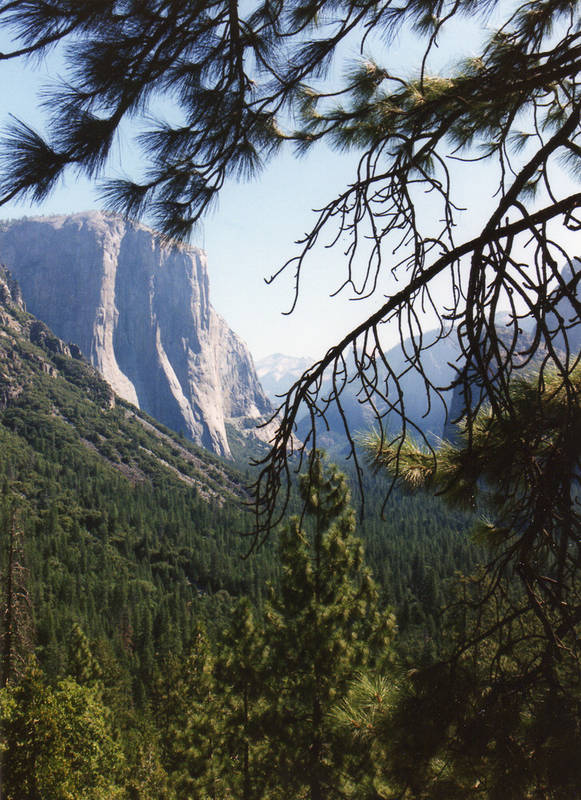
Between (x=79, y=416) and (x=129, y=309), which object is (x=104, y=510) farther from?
(x=129, y=309)

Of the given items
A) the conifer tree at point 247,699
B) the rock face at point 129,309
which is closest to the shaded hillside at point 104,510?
the conifer tree at point 247,699

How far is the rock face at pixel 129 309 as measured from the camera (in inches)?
4788

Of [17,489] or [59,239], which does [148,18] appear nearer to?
[17,489]

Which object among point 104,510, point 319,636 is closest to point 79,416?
point 104,510

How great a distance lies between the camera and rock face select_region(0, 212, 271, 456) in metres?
122

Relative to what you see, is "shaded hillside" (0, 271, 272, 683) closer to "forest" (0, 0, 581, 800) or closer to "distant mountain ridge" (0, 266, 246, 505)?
"distant mountain ridge" (0, 266, 246, 505)

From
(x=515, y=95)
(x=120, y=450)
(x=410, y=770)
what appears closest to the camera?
(x=410, y=770)

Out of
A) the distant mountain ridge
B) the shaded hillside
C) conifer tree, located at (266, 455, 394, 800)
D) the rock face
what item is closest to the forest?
conifer tree, located at (266, 455, 394, 800)

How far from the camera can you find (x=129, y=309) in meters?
131

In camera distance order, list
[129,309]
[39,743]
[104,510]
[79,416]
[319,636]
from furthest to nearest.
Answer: [129,309], [79,416], [104,510], [39,743], [319,636]

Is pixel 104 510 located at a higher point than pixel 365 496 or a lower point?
lower

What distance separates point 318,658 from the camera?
25.5 ft


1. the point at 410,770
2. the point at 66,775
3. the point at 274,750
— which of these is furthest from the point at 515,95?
the point at 66,775

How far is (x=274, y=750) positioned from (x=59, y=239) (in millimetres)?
137822
